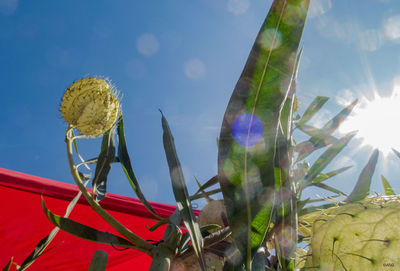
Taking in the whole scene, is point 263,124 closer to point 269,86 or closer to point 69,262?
point 269,86

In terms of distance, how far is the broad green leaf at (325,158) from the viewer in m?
0.46

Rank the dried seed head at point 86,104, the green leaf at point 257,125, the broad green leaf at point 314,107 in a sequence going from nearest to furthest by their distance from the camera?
the green leaf at point 257,125, the dried seed head at point 86,104, the broad green leaf at point 314,107

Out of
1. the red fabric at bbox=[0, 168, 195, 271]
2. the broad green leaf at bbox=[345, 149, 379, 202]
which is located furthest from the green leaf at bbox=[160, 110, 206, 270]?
the red fabric at bbox=[0, 168, 195, 271]

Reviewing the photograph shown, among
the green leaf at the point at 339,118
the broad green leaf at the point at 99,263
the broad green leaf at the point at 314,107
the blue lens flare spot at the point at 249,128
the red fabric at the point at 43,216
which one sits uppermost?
the broad green leaf at the point at 314,107

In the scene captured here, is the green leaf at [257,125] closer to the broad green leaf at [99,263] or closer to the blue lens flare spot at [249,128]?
the blue lens flare spot at [249,128]

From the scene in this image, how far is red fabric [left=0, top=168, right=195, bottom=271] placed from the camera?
3.67ft

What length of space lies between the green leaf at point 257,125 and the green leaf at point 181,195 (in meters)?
0.05

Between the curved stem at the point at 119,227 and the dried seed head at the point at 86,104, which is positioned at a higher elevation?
the dried seed head at the point at 86,104

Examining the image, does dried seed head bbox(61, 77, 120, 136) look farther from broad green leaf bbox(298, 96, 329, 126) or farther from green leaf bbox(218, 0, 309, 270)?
broad green leaf bbox(298, 96, 329, 126)

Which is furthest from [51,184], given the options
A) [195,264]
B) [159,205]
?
[195,264]

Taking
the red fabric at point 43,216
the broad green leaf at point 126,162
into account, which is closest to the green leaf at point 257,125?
the broad green leaf at point 126,162

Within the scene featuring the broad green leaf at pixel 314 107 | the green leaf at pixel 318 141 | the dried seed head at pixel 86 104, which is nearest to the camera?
the dried seed head at pixel 86 104

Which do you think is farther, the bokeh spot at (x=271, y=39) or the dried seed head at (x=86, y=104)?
the dried seed head at (x=86, y=104)

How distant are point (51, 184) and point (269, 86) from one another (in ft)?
3.79
